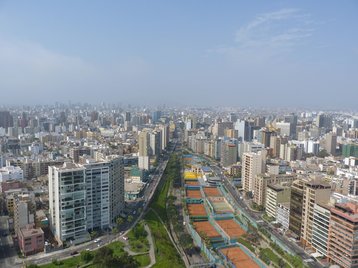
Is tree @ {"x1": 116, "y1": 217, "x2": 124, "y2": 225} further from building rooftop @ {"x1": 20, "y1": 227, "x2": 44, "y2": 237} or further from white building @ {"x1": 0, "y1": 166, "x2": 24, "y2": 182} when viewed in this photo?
white building @ {"x1": 0, "y1": 166, "x2": 24, "y2": 182}

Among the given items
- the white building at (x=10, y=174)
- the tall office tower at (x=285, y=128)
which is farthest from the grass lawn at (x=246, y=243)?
the tall office tower at (x=285, y=128)

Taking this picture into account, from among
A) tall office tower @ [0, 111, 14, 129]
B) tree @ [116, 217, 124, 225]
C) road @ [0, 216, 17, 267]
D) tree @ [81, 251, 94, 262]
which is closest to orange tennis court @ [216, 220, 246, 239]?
tree @ [116, 217, 124, 225]

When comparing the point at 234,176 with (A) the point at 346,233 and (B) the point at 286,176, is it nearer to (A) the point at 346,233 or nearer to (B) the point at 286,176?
(B) the point at 286,176

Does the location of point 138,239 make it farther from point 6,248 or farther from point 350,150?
point 350,150

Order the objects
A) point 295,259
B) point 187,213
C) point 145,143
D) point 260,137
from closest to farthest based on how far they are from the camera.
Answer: point 295,259 → point 187,213 → point 145,143 → point 260,137

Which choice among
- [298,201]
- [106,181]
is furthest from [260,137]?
[106,181]

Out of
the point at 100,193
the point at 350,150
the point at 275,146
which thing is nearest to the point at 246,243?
the point at 100,193

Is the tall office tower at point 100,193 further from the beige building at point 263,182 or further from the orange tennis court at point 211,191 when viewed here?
the beige building at point 263,182
